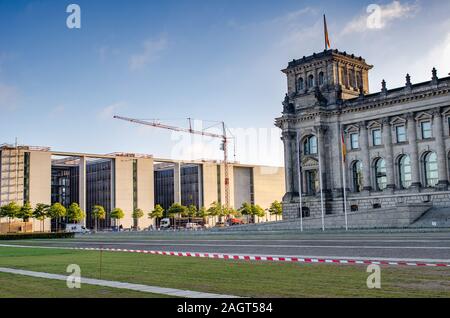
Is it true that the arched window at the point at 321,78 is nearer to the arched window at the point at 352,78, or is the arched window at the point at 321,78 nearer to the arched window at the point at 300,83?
the arched window at the point at 300,83

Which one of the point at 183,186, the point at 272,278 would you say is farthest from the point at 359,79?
the point at 183,186

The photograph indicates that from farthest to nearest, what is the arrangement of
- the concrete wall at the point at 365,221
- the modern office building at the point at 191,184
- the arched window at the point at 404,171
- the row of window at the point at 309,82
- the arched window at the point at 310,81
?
the modern office building at the point at 191,184 < the arched window at the point at 310,81 < the row of window at the point at 309,82 < the arched window at the point at 404,171 < the concrete wall at the point at 365,221

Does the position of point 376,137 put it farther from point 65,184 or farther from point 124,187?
point 65,184

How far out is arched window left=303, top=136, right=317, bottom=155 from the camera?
90.4 meters

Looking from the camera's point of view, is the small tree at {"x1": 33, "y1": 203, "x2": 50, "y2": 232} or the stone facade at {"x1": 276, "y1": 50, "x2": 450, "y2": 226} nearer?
the stone facade at {"x1": 276, "y1": 50, "x2": 450, "y2": 226}

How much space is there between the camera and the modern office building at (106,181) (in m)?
148

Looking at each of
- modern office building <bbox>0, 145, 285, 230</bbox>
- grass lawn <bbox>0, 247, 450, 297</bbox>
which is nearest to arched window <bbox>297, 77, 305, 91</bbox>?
grass lawn <bbox>0, 247, 450, 297</bbox>

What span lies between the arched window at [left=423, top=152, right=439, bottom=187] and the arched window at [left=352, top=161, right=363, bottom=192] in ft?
34.8

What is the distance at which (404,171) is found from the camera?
8006 cm

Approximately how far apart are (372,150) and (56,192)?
395 feet

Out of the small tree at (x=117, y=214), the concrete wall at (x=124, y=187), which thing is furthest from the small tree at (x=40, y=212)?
the concrete wall at (x=124, y=187)

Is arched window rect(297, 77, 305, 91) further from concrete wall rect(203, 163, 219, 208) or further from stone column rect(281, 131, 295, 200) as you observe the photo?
concrete wall rect(203, 163, 219, 208)
